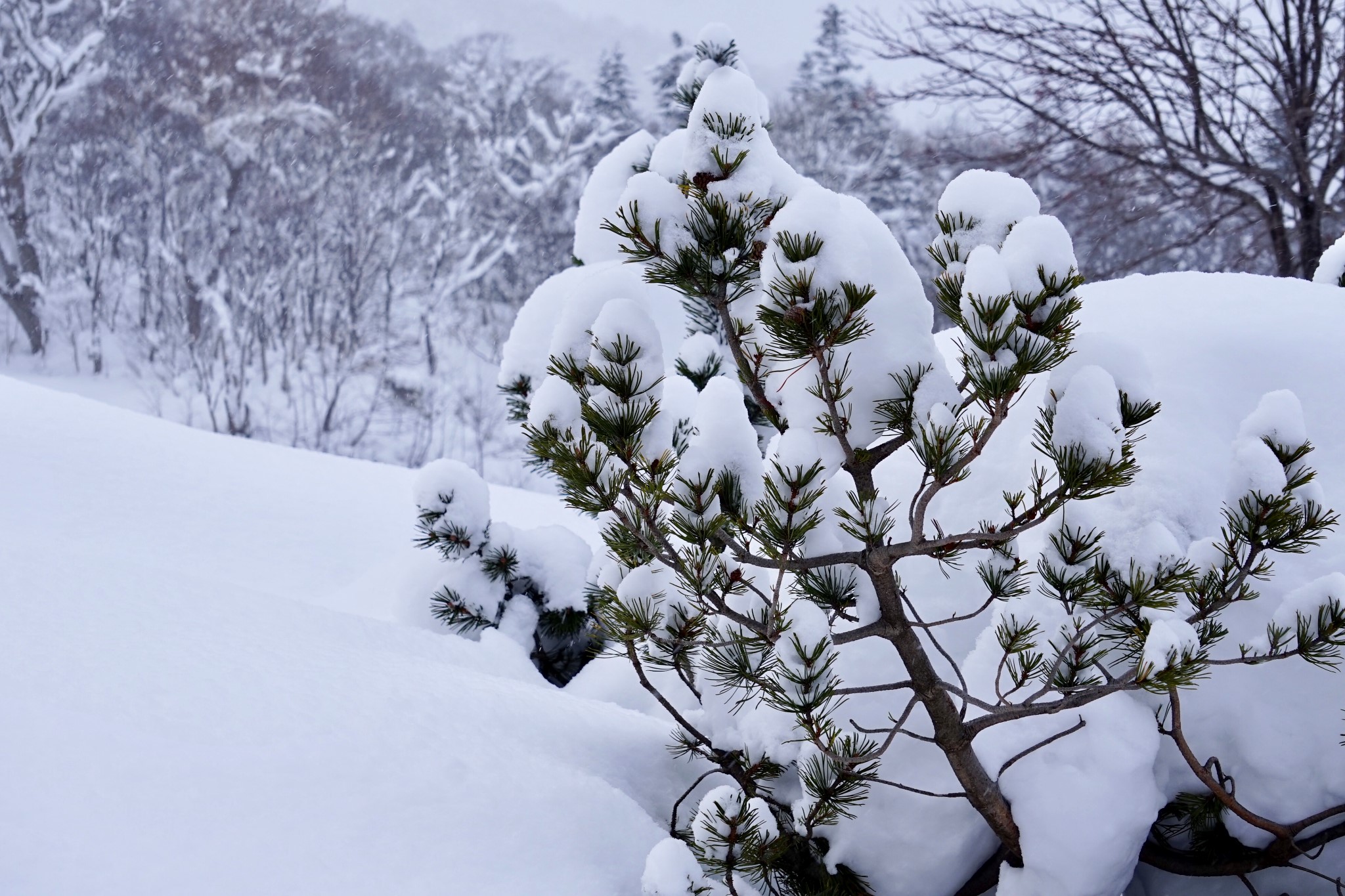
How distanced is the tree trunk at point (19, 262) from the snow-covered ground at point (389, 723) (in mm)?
17175

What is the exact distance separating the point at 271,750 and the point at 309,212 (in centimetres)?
1607

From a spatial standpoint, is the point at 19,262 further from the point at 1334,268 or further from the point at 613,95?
the point at 1334,268

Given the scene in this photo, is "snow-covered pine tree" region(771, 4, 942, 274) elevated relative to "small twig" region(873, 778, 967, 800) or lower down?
elevated

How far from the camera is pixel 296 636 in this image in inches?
85.0

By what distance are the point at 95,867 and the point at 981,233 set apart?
5.64 feet

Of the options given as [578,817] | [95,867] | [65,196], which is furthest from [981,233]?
[65,196]

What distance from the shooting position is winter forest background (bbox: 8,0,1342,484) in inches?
544

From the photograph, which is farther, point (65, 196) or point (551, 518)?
point (65, 196)

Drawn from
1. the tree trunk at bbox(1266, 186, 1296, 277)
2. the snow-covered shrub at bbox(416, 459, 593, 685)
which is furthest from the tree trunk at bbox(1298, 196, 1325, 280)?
the snow-covered shrub at bbox(416, 459, 593, 685)

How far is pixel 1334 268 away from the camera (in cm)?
299

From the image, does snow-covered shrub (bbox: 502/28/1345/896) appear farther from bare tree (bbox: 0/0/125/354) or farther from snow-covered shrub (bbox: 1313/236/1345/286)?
bare tree (bbox: 0/0/125/354)

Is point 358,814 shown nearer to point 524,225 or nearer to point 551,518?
point 551,518

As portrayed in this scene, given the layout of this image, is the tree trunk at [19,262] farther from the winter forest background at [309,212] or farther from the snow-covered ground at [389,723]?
the snow-covered ground at [389,723]

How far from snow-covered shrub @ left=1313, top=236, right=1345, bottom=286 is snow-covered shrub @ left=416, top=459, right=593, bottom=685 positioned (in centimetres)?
286
